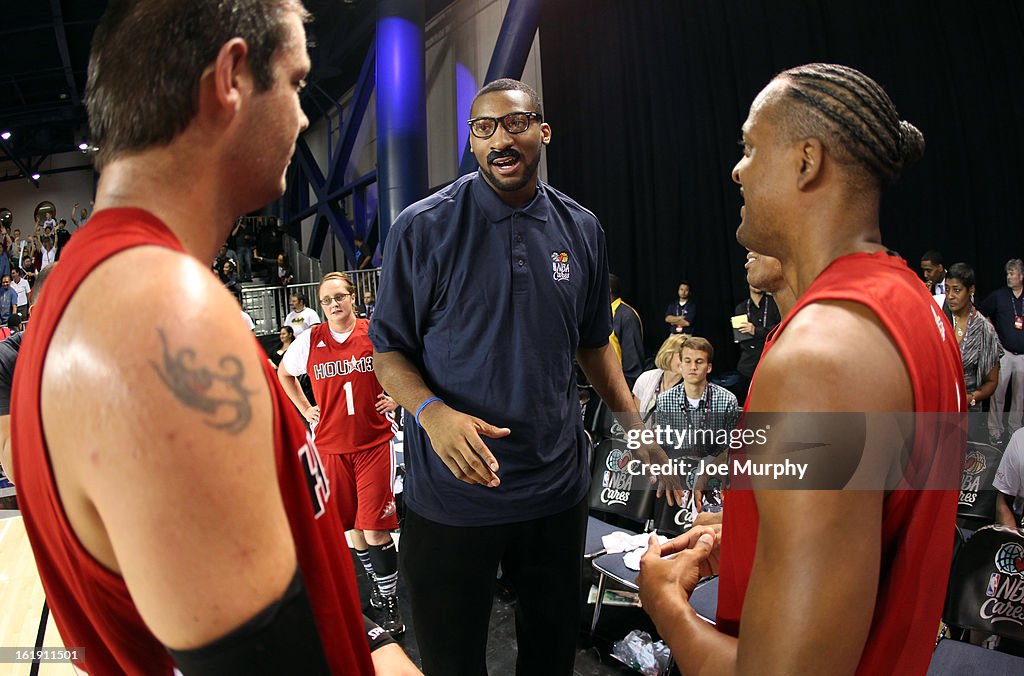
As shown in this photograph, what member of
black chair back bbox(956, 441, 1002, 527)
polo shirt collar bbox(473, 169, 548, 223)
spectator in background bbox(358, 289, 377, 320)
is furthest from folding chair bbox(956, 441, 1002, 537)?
spectator in background bbox(358, 289, 377, 320)

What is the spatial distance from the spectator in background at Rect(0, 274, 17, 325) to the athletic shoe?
1033 centimetres

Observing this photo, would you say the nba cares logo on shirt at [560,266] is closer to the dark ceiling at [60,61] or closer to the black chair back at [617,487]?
the black chair back at [617,487]

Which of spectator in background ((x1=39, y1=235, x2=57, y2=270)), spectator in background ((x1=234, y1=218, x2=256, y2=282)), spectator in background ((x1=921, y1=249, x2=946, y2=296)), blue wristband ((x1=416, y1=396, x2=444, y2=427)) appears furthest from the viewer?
spectator in background ((x1=234, y1=218, x2=256, y2=282))

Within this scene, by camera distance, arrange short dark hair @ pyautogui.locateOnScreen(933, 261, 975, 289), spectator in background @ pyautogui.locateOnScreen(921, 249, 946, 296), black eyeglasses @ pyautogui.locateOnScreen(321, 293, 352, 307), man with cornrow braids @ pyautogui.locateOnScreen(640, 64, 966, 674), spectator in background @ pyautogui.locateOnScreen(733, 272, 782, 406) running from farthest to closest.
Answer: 1. spectator in background @ pyautogui.locateOnScreen(733, 272, 782, 406)
2. spectator in background @ pyautogui.locateOnScreen(921, 249, 946, 296)
3. short dark hair @ pyautogui.locateOnScreen(933, 261, 975, 289)
4. black eyeglasses @ pyautogui.locateOnScreen(321, 293, 352, 307)
5. man with cornrow braids @ pyautogui.locateOnScreen(640, 64, 966, 674)

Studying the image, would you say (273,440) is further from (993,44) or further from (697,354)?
(993,44)

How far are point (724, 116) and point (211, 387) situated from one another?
8532 millimetres


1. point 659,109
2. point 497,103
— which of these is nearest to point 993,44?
point 659,109

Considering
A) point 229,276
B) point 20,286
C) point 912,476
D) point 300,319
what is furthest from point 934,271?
point 20,286

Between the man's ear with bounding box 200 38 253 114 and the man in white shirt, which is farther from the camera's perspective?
the man in white shirt

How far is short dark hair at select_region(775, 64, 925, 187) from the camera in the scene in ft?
3.61

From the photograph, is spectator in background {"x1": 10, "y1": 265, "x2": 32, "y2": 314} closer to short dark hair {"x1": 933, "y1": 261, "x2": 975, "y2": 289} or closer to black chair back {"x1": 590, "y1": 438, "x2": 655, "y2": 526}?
black chair back {"x1": 590, "y1": 438, "x2": 655, "y2": 526}

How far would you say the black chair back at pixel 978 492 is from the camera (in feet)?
12.2

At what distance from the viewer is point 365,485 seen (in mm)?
4238

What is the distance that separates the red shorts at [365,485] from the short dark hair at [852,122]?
3575 millimetres
